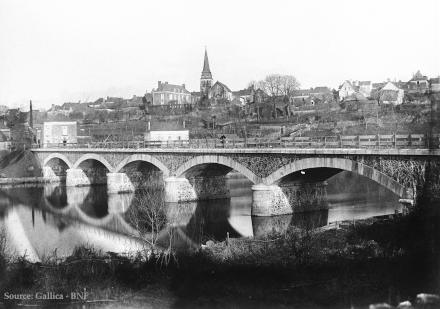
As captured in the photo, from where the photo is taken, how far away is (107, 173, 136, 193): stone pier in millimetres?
53844

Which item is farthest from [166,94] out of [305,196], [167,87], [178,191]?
[305,196]

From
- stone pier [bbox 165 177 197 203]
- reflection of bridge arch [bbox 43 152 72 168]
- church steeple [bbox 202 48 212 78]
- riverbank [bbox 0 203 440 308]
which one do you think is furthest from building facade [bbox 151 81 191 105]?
riverbank [bbox 0 203 440 308]

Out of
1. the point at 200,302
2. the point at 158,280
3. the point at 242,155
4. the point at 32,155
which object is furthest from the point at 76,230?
the point at 32,155

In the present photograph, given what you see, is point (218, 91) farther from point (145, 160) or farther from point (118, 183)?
point (145, 160)

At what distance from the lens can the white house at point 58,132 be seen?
8869 centimetres

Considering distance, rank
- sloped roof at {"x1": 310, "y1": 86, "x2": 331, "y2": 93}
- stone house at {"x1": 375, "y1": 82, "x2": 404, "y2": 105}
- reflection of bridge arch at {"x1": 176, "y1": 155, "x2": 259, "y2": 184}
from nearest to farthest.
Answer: reflection of bridge arch at {"x1": 176, "y1": 155, "x2": 259, "y2": 184}
stone house at {"x1": 375, "y1": 82, "x2": 404, "y2": 105}
sloped roof at {"x1": 310, "y1": 86, "x2": 331, "y2": 93}

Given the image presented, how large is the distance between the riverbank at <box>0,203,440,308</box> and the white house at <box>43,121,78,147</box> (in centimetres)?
7156

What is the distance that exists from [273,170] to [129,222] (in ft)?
38.2

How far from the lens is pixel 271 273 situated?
17.4 metres

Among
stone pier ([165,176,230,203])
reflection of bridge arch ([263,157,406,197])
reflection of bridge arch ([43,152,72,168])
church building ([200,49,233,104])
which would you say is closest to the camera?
reflection of bridge arch ([263,157,406,197])

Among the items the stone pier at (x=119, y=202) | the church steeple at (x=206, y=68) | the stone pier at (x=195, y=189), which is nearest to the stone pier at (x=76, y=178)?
the stone pier at (x=119, y=202)

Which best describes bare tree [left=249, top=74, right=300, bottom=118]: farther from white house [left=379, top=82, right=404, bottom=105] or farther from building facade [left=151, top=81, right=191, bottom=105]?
building facade [left=151, top=81, right=191, bottom=105]

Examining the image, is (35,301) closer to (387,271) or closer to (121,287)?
(121,287)

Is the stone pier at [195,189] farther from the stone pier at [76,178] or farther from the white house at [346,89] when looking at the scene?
the white house at [346,89]
